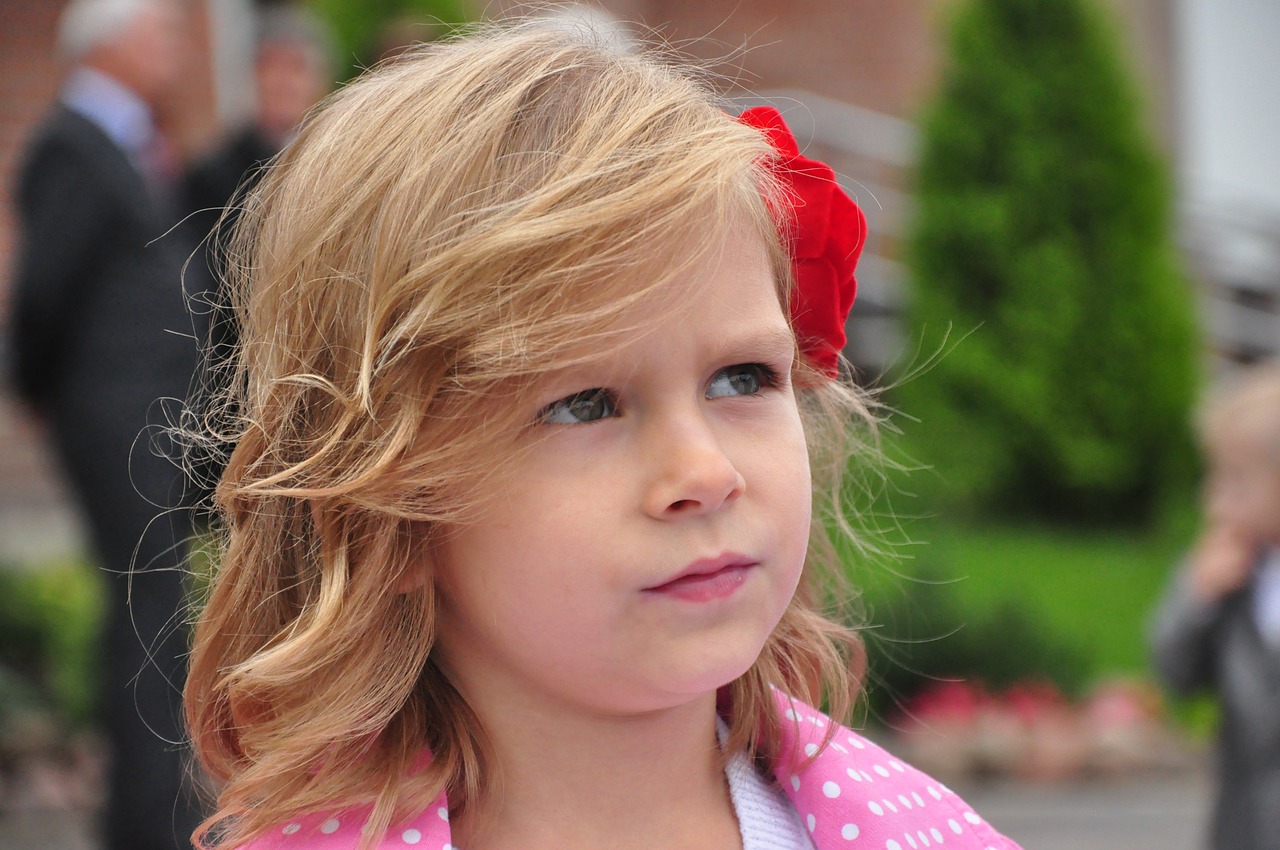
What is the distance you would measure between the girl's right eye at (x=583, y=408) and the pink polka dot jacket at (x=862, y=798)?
486 mm

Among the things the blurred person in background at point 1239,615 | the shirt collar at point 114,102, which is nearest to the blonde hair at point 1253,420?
the blurred person in background at point 1239,615

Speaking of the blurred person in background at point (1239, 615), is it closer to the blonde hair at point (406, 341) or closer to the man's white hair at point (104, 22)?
the blonde hair at point (406, 341)

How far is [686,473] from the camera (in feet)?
4.15

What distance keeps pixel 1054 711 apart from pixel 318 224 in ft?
15.4

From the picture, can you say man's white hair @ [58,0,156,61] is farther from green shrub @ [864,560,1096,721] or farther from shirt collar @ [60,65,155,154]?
green shrub @ [864,560,1096,721]

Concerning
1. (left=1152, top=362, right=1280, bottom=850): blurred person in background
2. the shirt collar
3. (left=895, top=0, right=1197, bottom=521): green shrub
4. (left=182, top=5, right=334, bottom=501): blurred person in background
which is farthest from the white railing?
the shirt collar

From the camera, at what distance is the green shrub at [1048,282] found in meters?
8.76

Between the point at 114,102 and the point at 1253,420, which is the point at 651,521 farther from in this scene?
the point at 114,102

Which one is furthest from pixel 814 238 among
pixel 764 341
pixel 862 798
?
pixel 862 798

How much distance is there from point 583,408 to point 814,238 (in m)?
0.42

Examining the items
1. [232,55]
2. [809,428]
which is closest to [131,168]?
[809,428]

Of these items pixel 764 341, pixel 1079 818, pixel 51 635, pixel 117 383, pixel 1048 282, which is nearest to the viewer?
pixel 764 341

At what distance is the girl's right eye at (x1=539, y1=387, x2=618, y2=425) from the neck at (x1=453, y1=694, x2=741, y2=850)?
30 centimetres

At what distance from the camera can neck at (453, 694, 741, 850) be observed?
1427mm
